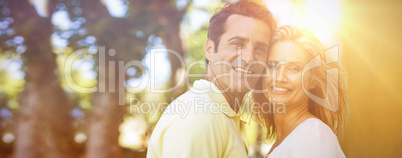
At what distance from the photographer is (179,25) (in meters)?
2.53

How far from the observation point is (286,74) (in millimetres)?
1806

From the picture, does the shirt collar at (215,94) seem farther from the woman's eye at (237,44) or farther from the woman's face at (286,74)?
the woman's face at (286,74)

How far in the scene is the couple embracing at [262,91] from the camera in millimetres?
1466

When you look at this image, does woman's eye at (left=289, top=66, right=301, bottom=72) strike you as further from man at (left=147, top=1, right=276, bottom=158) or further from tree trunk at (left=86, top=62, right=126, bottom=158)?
tree trunk at (left=86, top=62, right=126, bottom=158)

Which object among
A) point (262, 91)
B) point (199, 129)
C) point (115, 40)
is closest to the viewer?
point (199, 129)

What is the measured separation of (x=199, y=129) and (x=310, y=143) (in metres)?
0.78

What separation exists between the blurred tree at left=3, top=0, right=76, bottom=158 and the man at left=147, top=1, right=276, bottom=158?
220 cm

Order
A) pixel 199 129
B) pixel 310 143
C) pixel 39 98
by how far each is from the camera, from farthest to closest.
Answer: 1. pixel 39 98
2. pixel 310 143
3. pixel 199 129

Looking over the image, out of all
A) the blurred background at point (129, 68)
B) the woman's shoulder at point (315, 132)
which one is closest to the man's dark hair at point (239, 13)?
the blurred background at point (129, 68)

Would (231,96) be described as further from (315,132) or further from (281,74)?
(315,132)

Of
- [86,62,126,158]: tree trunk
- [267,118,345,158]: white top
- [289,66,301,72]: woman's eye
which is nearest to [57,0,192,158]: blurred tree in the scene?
[86,62,126,158]: tree trunk

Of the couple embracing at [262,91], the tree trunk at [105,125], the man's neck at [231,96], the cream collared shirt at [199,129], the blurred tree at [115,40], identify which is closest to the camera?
the cream collared shirt at [199,129]

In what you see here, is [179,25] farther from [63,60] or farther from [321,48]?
[63,60]

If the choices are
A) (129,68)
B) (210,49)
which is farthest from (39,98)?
(210,49)
